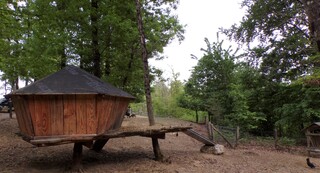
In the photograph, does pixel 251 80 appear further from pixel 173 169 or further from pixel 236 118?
pixel 173 169

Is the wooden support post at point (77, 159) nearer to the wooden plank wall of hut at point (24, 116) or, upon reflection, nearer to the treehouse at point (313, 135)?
A: the wooden plank wall of hut at point (24, 116)

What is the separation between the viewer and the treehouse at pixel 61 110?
278 inches

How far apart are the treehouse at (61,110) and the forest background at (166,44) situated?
5876 mm

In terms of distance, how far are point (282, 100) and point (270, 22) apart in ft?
26.8

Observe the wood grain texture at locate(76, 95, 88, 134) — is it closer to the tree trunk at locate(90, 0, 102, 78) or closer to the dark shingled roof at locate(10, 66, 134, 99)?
the dark shingled roof at locate(10, 66, 134, 99)

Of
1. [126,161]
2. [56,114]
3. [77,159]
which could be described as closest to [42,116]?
[56,114]

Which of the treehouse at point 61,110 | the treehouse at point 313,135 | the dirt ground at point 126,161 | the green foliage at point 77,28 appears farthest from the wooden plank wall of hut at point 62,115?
the treehouse at point 313,135

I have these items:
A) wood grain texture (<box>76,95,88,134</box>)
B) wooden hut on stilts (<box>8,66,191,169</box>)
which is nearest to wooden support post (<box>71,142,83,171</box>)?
wooden hut on stilts (<box>8,66,191,169</box>)

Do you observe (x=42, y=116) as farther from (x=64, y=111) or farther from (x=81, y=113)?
(x=81, y=113)

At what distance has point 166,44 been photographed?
19.0 m

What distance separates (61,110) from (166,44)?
12737mm

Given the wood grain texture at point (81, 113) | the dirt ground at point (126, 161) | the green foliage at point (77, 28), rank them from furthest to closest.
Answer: the green foliage at point (77, 28)
the dirt ground at point (126, 161)
the wood grain texture at point (81, 113)

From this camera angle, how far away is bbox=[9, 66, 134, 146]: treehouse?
23.2ft

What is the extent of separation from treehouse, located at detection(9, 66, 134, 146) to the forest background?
5.88m
